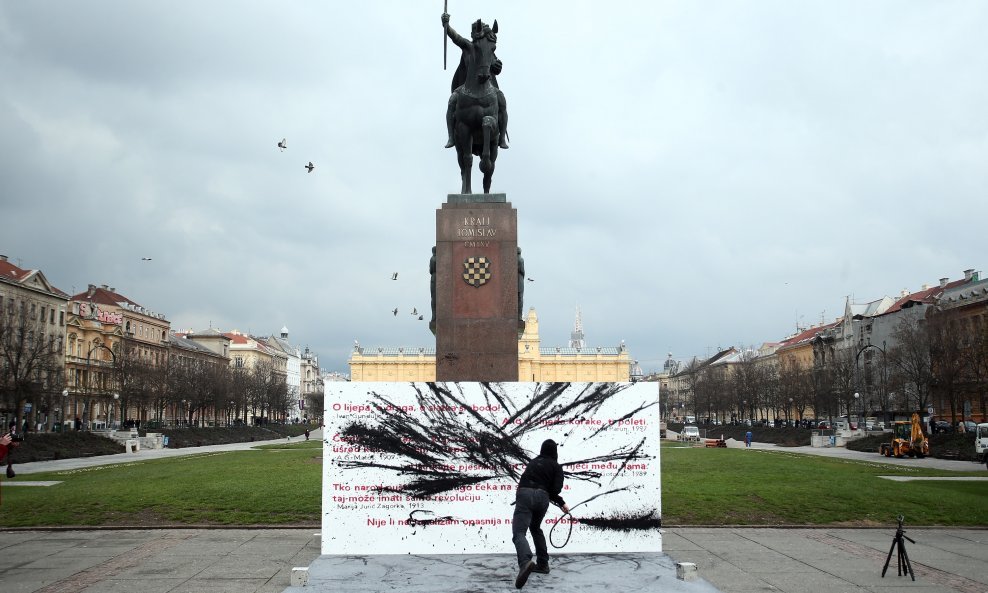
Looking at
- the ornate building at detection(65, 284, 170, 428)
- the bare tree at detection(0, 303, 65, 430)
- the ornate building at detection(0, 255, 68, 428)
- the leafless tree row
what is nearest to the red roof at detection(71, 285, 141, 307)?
the ornate building at detection(65, 284, 170, 428)

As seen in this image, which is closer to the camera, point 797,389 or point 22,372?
point 22,372

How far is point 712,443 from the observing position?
5931 centimetres

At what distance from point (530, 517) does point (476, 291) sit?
5893 millimetres

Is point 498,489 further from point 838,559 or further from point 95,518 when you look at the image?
point 95,518

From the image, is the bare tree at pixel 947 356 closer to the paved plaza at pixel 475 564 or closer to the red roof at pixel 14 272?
the paved plaza at pixel 475 564

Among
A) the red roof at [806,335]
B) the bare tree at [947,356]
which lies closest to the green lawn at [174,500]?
the bare tree at [947,356]

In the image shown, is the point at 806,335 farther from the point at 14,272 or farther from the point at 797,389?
the point at 14,272

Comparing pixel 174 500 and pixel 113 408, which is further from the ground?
pixel 174 500

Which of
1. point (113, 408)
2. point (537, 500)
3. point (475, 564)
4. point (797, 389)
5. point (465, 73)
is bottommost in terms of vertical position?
point (113, 408)

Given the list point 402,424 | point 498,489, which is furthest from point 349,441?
point 498,489

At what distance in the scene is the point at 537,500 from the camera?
32.0 feet

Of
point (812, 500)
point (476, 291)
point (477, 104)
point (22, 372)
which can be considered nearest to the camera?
point (476, 291)

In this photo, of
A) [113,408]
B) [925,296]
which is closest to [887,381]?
[925,296]

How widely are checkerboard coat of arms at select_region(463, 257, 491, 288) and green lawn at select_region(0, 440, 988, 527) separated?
710 cm
